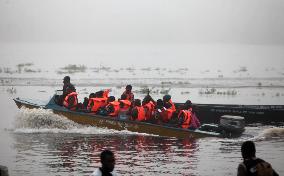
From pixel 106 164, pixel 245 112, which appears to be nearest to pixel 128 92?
pixel 245 112

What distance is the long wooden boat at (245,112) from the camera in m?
23.9

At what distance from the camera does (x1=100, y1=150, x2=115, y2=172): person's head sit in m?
9.08

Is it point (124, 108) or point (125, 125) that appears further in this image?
point (124, 108)

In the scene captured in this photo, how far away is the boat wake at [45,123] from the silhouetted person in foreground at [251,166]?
12.9 metres

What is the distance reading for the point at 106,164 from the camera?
913cm

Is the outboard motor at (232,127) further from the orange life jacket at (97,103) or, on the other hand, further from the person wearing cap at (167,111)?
the orange life jacket at (97,103)

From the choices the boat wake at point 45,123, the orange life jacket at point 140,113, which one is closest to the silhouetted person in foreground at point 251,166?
the orange life jacket at point 140,113

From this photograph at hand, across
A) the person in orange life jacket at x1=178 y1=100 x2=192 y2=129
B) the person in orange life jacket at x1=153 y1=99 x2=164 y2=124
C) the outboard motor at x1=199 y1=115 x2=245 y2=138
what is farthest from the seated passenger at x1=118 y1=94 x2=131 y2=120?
the outboard motor at x1=199 y1=115 x2=245 y2=138

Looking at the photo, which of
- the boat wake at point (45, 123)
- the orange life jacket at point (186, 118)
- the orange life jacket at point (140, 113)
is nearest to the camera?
the orange life jacket at point (186, 118)

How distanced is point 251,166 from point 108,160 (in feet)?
6.42

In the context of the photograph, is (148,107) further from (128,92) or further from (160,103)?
(128,92)

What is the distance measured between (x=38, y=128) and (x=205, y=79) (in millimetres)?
27431

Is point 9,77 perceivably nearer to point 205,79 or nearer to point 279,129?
point 205,79

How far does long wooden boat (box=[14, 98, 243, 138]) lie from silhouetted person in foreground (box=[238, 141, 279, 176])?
11122 millimetres
